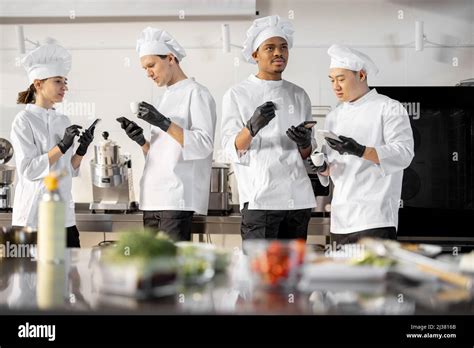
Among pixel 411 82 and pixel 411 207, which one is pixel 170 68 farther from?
pixel 411 82

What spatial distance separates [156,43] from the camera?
2.23 meters

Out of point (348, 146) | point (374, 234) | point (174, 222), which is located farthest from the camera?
point (174, 222)

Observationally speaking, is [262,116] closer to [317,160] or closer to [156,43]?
[317,160]

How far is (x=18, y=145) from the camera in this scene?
217 cm

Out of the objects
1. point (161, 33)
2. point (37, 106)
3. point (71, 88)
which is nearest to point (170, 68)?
point (161, 33)

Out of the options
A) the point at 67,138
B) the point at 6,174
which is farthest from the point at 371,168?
the point at 6,174

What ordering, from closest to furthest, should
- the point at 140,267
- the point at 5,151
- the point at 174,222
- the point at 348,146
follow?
the point at 140,267, the point at 348,146, the point at 174,222, the point at 5,151

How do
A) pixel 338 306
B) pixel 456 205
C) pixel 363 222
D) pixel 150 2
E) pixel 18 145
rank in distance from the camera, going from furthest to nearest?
pixel 150 2 → pixel 456 205 → pixel 18 145 → pixel 363 222 → pixel 338 306

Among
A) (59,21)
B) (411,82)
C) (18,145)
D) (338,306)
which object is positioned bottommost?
(338,306)

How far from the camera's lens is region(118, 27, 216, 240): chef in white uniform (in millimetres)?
2160

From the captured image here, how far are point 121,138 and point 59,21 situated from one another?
669 millimetres

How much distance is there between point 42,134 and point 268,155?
769 millimetres

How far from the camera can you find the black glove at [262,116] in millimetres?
1939

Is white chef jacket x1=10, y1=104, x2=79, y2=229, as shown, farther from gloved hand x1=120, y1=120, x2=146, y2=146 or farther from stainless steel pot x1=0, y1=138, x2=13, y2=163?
stainless steel pot x1=0, y1=138, x2=13, y2=163
